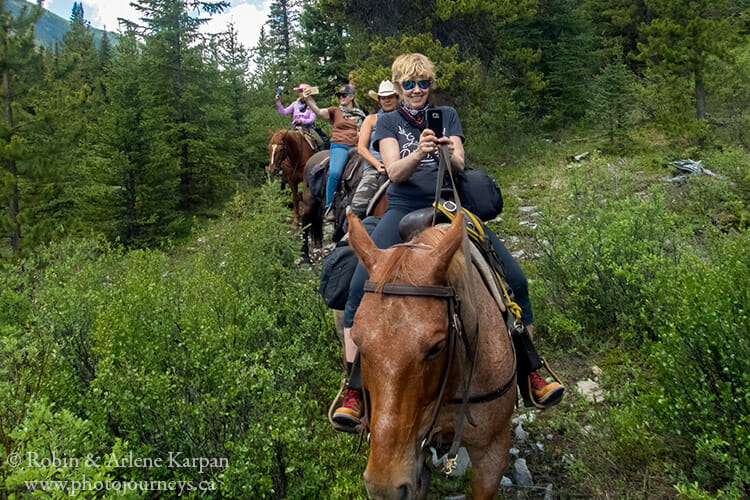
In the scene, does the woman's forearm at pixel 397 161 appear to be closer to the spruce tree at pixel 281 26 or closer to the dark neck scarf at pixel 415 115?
the dark neck scarf at pixel 415 115

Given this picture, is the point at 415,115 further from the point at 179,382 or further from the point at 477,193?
the point at 179,382

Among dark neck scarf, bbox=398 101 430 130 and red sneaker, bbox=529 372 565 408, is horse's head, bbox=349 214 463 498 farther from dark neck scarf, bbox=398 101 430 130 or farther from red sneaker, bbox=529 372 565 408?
dark neck scarf, bbox=398 101 430 130

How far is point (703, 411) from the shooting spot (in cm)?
260

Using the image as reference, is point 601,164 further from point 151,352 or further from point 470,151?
point 151,352

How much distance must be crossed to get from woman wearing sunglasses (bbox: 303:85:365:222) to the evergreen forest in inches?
42.3

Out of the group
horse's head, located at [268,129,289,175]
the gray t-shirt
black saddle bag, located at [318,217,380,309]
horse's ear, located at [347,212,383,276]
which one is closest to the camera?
horse's ear, located at [347,212,383,276]

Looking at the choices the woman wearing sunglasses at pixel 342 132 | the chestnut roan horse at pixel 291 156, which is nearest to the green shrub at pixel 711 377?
the woman wearing sunglasses at pixel 342 132

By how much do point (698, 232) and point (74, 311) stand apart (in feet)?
28.5

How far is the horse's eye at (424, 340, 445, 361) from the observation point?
184 centimetres

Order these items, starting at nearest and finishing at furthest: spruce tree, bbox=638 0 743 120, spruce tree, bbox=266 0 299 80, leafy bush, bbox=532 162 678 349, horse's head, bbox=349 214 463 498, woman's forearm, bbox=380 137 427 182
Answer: horse's head, bbox=349 214 463 498 → woman's forearm, bbox=380 137 427 182 → leafy bush, bbox=532 162 678 349 → spruce tree, bbox=638 0 743 120 → spruce tree, bbox=266 0 299 80

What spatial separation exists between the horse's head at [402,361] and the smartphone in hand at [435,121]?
1.67 metres

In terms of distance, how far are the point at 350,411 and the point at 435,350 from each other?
101 centimetres

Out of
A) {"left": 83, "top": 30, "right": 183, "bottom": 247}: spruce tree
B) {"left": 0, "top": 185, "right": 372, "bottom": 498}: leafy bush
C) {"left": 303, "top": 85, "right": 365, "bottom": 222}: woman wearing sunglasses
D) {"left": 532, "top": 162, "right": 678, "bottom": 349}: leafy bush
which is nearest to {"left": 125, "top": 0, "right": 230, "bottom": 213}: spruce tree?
{"left": 83, "top": 30, "right": 183, "bottom": 247}: spruce tree

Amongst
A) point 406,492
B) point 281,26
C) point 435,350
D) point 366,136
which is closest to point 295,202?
point 366,136
